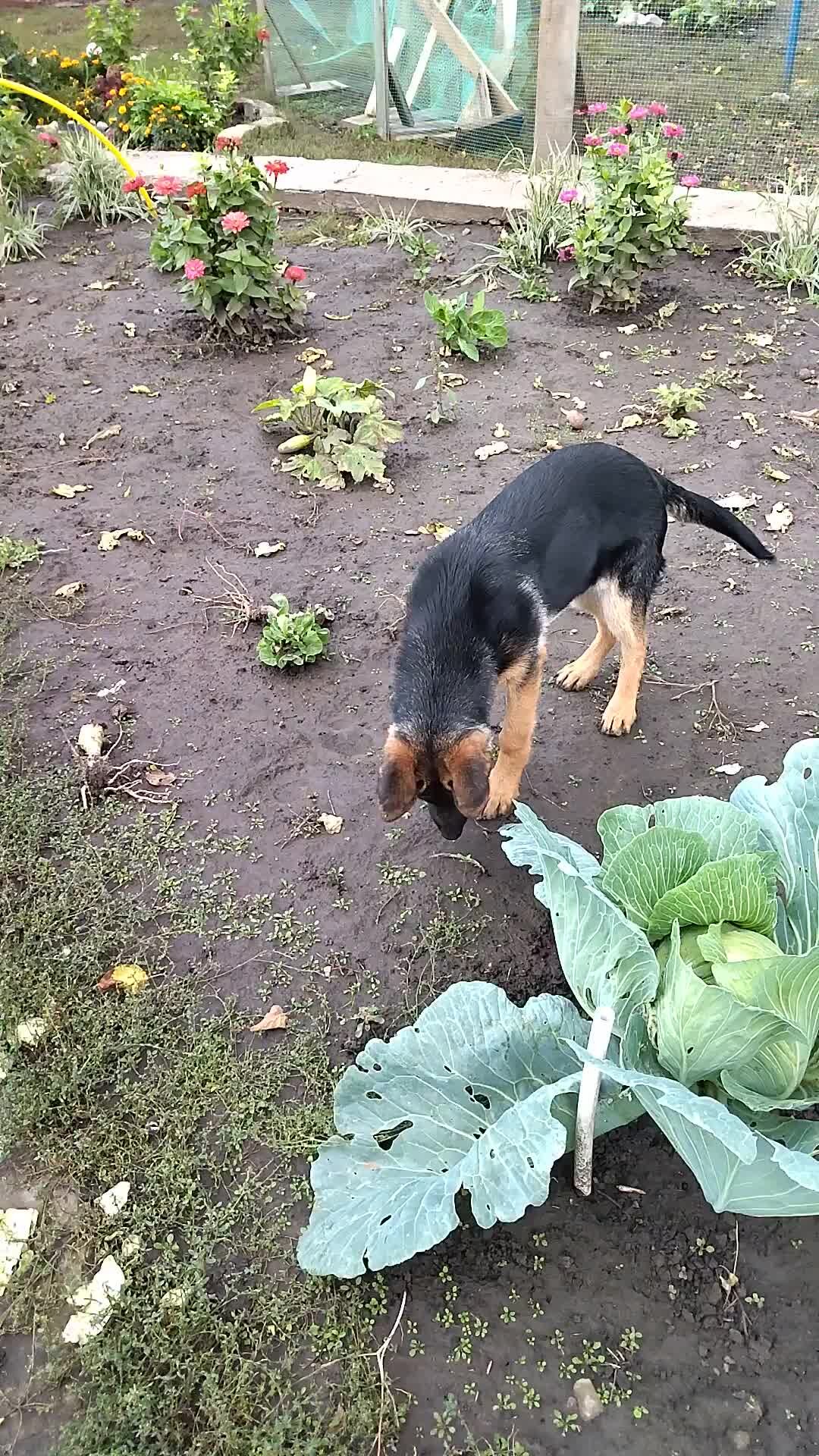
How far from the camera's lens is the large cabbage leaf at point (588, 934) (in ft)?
6.14

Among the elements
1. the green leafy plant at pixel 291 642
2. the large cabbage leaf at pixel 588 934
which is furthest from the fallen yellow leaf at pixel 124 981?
the green leafy plant at pixel 291 642

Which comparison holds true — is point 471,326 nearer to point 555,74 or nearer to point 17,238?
point 555,74

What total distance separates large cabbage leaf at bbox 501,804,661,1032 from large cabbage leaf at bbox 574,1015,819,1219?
0.55 ft

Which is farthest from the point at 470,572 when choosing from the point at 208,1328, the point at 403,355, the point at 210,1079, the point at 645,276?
the point at 645,276

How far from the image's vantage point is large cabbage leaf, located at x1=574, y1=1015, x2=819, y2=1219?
1.52 m

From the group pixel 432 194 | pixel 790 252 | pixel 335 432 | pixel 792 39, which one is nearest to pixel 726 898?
pixel 335 432

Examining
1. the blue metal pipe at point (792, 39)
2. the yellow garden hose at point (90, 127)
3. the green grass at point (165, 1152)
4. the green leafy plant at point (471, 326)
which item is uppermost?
the blue metal pipe at point (792, 39)

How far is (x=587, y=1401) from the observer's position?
6.13 ft

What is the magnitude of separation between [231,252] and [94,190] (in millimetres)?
3047

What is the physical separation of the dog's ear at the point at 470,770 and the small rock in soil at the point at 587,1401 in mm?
1219

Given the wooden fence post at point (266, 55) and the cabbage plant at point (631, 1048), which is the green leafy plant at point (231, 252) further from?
the wooden fence post at point (266, 55)

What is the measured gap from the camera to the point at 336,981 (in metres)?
2.68

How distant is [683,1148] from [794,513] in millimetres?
3392

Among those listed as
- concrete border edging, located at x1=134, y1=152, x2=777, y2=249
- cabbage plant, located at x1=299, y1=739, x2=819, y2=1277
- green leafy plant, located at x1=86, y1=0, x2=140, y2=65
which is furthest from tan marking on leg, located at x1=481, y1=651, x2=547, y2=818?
green leafy plant, located at x1=86, y1=0, x2=140, y2=65
